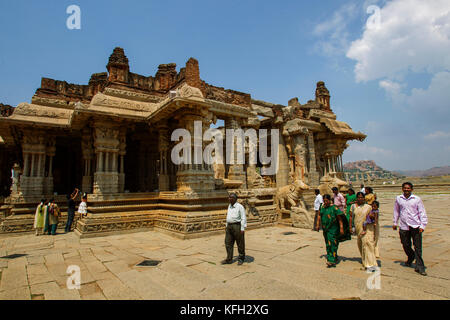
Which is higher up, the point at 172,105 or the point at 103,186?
the point at 172,105

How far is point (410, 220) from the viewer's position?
14.3 ft

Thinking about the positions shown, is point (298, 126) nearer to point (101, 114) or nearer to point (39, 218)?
point (101, 114)

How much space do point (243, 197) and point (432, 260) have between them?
261 inches

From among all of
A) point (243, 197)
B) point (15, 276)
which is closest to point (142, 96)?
point (243, 197)

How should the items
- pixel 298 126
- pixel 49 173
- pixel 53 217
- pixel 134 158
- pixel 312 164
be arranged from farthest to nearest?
pixel 312 164
pixel 298 126
pixel 134 158
pixel 49 173
pixel 53 217

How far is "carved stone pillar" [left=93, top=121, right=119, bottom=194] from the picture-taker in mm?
8953

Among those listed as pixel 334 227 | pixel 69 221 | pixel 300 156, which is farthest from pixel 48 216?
pixel 300 156

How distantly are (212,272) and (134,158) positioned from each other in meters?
11.5

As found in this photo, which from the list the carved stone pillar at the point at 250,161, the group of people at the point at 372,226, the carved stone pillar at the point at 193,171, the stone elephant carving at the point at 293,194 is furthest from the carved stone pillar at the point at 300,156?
the group of people at the point at 372,226

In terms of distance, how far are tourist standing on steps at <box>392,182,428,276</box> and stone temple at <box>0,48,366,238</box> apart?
473cm

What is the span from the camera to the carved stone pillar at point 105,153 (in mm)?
8953

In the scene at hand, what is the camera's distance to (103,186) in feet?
29.5

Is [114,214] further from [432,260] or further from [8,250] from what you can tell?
[432,260]

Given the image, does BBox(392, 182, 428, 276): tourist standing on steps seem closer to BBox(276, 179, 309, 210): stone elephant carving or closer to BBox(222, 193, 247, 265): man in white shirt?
BBox(222, 193, 247, 265): man in white shirt
